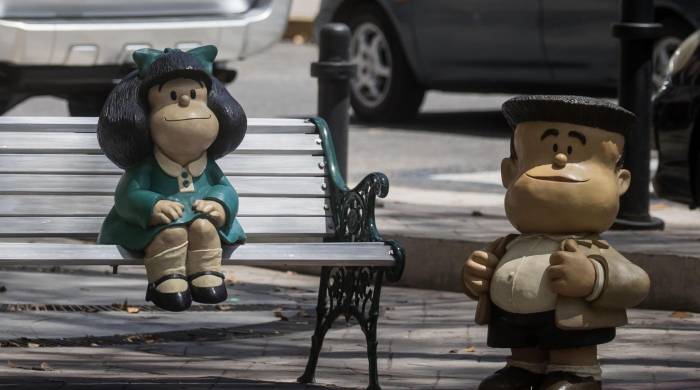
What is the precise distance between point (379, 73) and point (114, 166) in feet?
27.3

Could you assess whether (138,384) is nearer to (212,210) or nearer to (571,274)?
(212,210)

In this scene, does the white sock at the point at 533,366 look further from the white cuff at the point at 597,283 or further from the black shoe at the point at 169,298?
the black shoe at the point at 169,298

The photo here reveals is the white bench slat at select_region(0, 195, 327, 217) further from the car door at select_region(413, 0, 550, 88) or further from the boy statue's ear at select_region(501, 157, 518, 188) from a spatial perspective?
the car door at select_region(413, 0, 550, 88)

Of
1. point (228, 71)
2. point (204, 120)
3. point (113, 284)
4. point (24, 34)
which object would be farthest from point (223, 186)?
point (228, 71)

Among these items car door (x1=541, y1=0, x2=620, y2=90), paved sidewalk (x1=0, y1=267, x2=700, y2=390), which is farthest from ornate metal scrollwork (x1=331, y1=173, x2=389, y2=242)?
car door (x1=541, y1=0, x2=620, y2=90)

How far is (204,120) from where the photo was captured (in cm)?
535

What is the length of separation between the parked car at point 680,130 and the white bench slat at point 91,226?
263 centimetres

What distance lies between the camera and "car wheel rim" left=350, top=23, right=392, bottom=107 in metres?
14.3

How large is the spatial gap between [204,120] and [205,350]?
1352 mm

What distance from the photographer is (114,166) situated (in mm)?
6113

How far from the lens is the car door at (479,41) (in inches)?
518

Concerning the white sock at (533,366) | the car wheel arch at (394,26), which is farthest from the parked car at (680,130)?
the car wheel arch at (394,26)

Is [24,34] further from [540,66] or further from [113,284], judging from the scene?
[540,66]

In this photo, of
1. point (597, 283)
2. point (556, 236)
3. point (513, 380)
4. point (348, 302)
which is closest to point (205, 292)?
point (348, 302)
